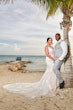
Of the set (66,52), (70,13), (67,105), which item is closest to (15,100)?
(67,105)

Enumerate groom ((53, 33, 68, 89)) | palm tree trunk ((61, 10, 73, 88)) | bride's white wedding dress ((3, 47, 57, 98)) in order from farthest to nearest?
palm tree trunk ((61, 10, 73, 88)) < bride's white wedding dress ((3, 47, 57, 98)) < groom ((53, 33, 68, 89))

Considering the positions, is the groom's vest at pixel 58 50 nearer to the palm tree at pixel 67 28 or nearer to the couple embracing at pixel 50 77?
the couple embracing at pixel 50 77

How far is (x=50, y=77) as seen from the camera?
1259cm

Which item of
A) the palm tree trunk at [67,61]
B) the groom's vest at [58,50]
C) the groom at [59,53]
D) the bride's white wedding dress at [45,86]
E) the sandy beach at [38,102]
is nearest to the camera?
the sandy beach at [38,102]

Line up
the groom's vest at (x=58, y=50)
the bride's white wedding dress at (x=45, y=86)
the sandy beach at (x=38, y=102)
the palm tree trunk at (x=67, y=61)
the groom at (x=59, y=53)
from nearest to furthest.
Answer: the sandy beach at (x=38, y=102)
the groom at (x=59, y=53)
the bride's white wedding dress at (x=45, y=86)
the groom's vest at (x=58, y=50)
the palm tree trunk at (x=67, y=61)

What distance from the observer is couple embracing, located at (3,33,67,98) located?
12.0 metres

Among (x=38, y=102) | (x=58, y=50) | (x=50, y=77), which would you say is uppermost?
(x=58, y=50)

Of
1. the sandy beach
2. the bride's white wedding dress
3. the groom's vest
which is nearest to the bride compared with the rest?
the bride's white wedding dress

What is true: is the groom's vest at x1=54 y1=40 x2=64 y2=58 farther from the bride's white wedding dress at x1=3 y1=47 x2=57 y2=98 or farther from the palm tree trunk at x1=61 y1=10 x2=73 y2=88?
the palm tree trunk at x1=61 y1=10 x2=73 y2=88

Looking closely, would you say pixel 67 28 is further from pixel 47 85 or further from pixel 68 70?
pixel 47 85

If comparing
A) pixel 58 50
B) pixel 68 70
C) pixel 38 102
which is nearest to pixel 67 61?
pixel 68 70

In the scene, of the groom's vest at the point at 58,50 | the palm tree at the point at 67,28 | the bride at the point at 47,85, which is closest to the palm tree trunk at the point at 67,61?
the palm tree at the point at 67,28

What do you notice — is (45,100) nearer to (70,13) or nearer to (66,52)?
(66,52)

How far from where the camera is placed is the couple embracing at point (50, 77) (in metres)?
12.0
